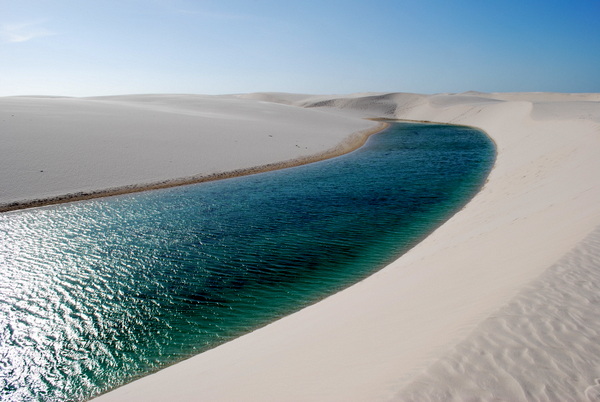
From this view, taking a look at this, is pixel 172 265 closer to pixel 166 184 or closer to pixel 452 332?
pixel 452 332

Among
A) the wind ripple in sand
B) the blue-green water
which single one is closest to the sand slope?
the blue-green water

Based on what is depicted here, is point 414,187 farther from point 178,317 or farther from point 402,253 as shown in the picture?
point 178,317

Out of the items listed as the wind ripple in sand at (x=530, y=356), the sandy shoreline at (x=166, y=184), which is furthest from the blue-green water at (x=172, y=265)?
the wind ripple in sand at (x=530, y=356)

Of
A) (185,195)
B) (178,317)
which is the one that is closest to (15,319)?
(178,317)

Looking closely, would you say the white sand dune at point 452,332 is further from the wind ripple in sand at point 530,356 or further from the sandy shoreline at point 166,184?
the sandy shoreline at point 166,184

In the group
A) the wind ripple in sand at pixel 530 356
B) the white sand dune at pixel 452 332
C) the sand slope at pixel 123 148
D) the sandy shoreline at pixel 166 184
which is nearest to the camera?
the wind ripple in sand at pixel 530 356

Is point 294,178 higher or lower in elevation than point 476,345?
lower

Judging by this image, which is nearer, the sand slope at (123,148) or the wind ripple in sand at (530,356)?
the wind ripple in sand at (530,356)
